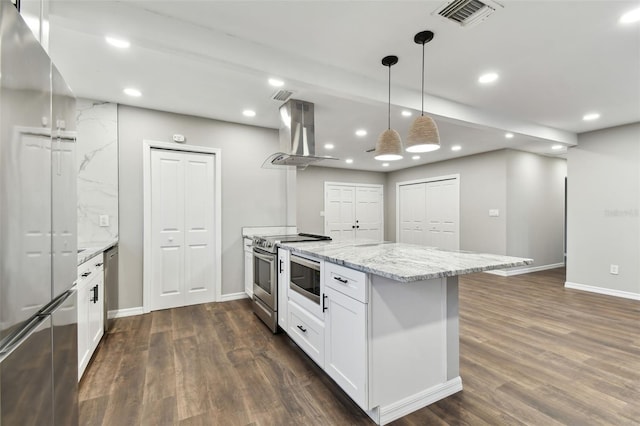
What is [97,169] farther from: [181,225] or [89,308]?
[89,308]

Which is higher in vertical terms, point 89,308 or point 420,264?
point 420,264

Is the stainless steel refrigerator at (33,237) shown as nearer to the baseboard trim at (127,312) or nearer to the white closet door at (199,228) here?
the baseboard trim at (127,312)

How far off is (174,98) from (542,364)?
4280 millimetres

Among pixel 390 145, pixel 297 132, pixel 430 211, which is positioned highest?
pixel 297 132

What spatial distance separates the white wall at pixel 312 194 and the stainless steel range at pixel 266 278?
12.4 feet

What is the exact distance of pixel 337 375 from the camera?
1.85 meters

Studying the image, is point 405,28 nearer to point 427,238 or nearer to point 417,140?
point 417,140

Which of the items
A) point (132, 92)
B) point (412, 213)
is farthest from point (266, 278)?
point (412, 213)

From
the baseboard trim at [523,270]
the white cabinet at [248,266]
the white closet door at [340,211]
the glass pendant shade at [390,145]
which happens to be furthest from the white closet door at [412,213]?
the glass pendant shade at [390,145]

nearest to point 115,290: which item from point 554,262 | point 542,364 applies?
point 542,364

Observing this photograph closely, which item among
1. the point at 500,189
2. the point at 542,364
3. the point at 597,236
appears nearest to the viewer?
the point at 542,364

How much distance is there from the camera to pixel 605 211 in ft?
14.1

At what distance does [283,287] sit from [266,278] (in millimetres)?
395

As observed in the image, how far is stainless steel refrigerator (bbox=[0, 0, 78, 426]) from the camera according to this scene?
2.61ft
